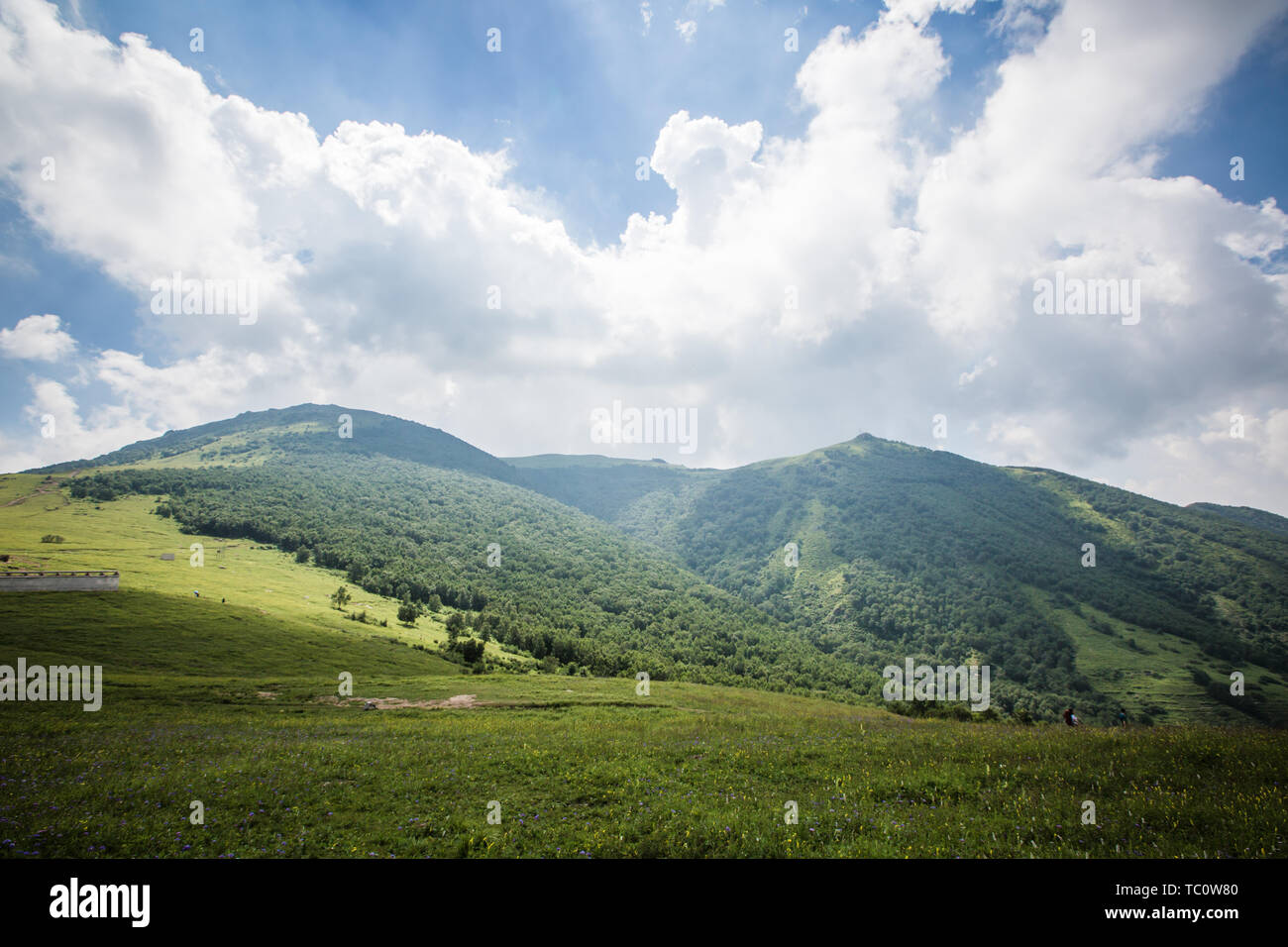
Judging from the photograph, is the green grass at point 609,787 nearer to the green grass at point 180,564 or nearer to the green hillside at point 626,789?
the green hillside at point 626,789

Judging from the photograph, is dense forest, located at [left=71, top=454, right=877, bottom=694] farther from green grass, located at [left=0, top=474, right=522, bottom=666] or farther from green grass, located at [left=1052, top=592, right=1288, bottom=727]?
green grass, located at [left=1052, top=592, right=1288, bottom=727]

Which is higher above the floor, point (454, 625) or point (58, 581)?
point (58, 581)

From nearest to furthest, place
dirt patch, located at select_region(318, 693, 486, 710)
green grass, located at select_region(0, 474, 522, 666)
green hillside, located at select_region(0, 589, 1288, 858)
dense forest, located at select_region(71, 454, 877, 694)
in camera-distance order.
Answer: green hillside, located at select_region(0, 589, 1288, 858)
dirt patch, located at select_region(318, 693, 486, 710)
green grass, located at select_region(0, 474, 522, 666)
dense forest, located at select_region(71, 454, 877, 694)

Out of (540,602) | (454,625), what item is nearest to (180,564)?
(454,625)

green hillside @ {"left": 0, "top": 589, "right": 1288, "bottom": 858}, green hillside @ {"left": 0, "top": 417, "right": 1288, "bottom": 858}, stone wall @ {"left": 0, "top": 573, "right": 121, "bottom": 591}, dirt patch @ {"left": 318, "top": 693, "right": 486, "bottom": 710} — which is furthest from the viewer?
stone wall @ {"left": 0, "top": 573, "right": 121, "bottom": 591}

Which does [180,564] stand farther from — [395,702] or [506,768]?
[506,768]

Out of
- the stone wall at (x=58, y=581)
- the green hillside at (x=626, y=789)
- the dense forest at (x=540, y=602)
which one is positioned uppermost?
the green hillside at (x=626, y=789)

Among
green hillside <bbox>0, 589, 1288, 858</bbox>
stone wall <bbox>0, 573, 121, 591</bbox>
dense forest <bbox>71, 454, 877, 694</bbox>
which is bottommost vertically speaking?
dense forest <bbox>71, 454, 877, 694</bbox>

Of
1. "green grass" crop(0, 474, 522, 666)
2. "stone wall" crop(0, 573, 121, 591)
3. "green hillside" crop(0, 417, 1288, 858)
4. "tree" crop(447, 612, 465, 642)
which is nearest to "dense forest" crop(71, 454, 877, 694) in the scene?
"tree" crop(447, 612, 465, 642)

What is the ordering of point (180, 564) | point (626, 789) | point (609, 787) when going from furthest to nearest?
point (180, 564)
point (609, 787)
point (626, 789)

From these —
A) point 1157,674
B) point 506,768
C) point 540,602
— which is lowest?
point 1157,674

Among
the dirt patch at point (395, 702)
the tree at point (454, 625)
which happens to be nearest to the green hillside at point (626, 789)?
the dirt patch at point (395, 702)
